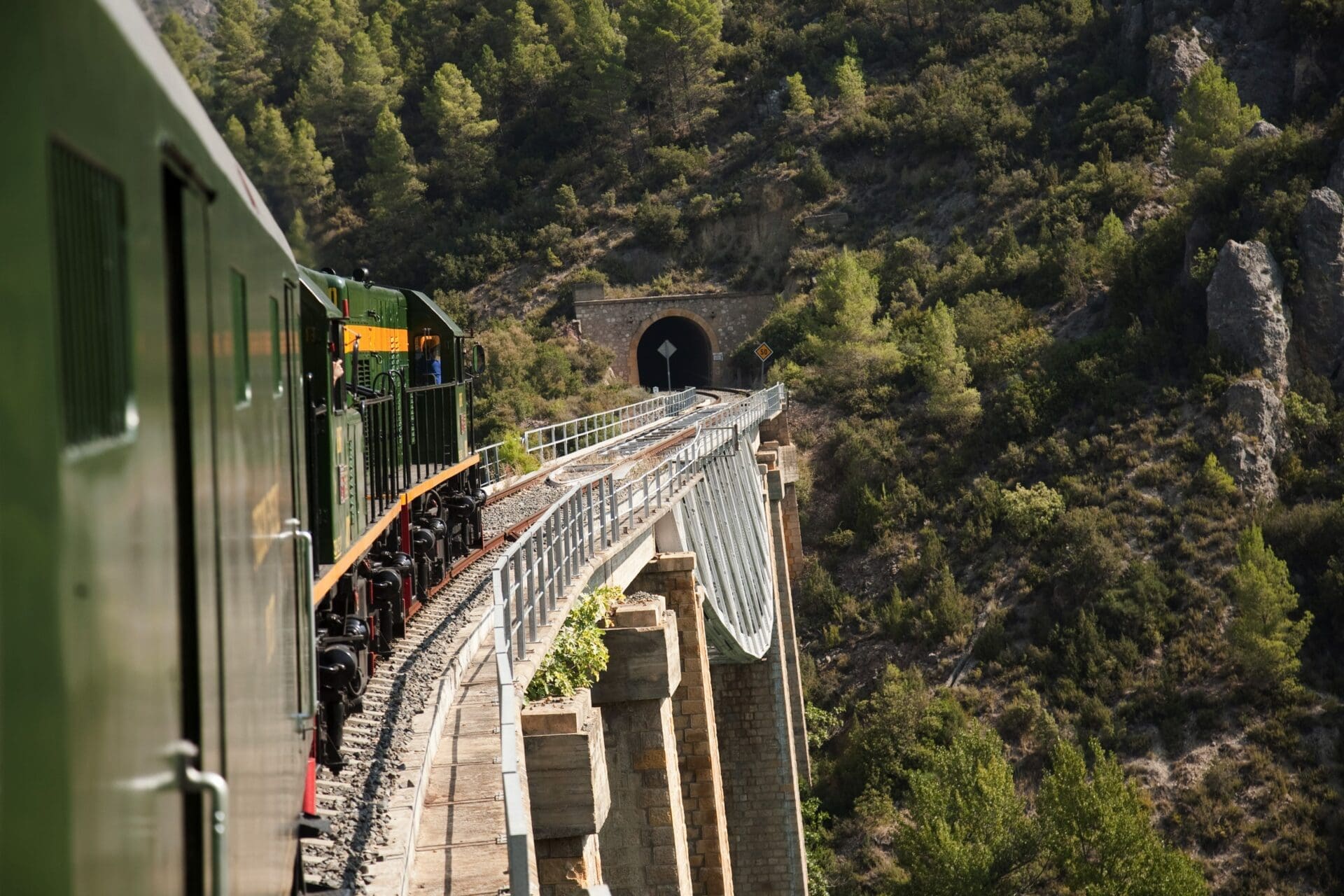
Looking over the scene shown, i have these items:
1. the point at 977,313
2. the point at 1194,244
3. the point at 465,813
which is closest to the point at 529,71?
the point at 977,313

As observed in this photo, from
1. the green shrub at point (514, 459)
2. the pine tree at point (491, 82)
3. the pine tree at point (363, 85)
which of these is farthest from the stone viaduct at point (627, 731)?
the pine tree at point (491, 82)

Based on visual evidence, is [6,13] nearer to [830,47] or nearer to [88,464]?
[88,464]

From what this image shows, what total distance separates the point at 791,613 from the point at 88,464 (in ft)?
118

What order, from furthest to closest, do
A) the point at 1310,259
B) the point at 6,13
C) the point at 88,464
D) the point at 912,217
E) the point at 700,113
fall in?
the point at 700,113 → the point at 912,217 → the point at 1310,259 → the point at 88,464 → the point at 6,13

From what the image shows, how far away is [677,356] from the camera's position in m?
71.6

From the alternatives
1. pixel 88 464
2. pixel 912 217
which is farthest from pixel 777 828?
pixel 912 217

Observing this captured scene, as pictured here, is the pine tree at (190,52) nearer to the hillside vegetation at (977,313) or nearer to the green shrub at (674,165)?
the hillside vegetation at (977,313)

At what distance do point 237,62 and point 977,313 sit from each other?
43185 mm

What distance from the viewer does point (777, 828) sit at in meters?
27.7

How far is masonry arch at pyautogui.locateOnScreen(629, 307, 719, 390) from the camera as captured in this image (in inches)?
2665

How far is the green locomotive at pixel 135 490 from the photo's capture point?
1.75m

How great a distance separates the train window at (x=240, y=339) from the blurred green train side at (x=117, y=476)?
2cm

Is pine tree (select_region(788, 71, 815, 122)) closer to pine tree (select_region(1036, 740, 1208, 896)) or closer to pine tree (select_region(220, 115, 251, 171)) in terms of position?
pine tree (select_region(1036, 740, 1208, 896))

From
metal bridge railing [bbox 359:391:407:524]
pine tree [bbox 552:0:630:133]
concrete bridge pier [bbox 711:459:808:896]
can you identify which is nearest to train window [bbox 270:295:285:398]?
metal bridge railing [bbox 359:391:407:524]
